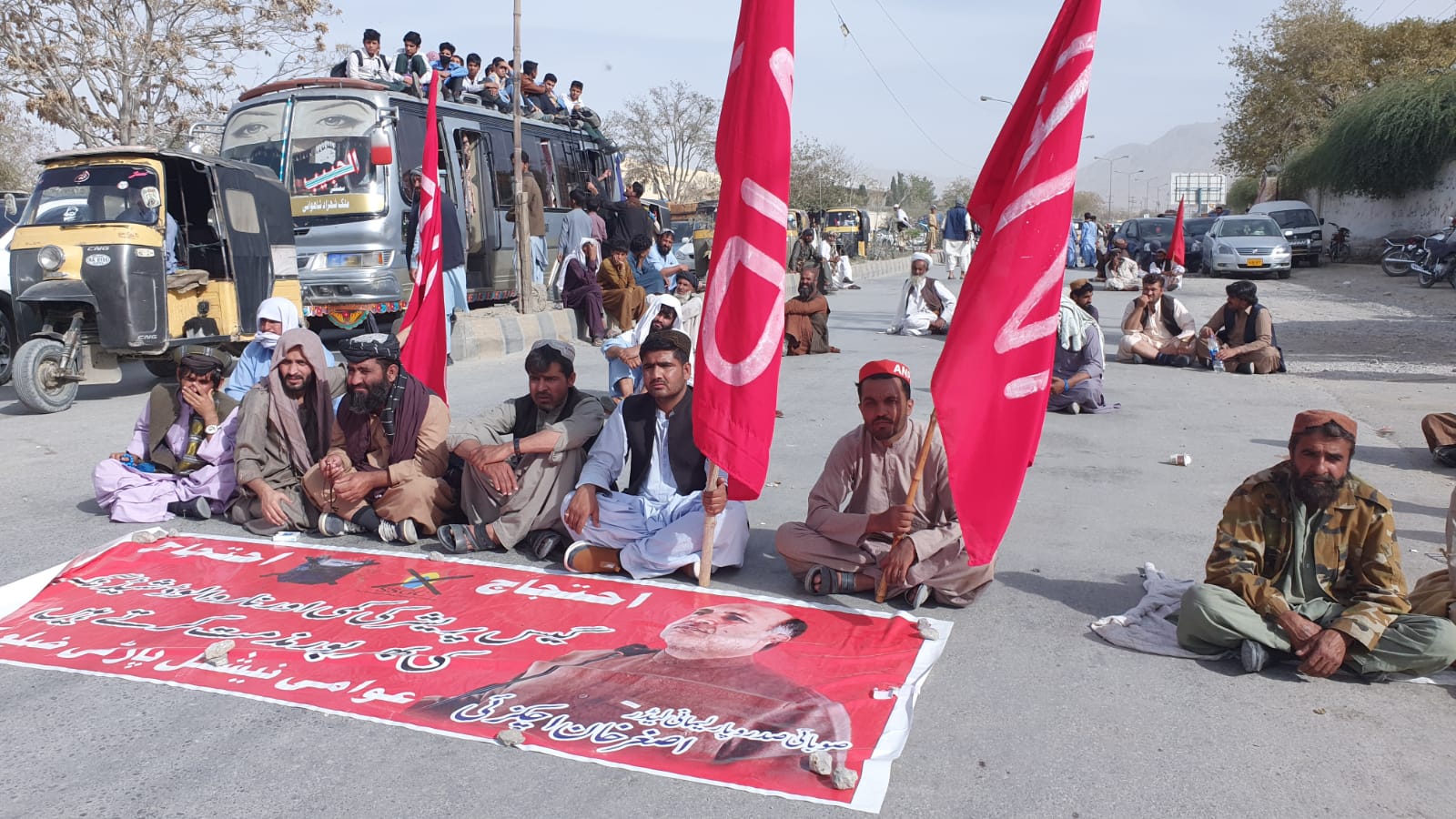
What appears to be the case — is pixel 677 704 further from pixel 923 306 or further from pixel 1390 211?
pixel 1390 211

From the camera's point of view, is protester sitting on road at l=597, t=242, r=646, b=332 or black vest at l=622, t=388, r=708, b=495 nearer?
black vest at l=622, t=388, r=708, b=495

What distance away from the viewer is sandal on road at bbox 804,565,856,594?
4.31 m

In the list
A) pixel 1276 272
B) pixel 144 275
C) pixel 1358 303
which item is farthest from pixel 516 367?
pixel 1276 272

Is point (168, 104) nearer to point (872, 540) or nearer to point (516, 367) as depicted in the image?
A: point (516, 367)

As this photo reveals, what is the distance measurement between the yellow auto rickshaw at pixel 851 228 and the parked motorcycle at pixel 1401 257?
14744mm

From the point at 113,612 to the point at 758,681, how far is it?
2.60 meters

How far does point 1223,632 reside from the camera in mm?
3607

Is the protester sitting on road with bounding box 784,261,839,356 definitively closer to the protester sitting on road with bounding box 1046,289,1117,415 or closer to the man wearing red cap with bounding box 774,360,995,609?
the protester sitting on road with bounding box 1046,289,1117,415

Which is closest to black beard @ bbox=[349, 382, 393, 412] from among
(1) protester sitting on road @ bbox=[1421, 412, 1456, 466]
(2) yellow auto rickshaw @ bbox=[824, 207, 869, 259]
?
(1) protester sitting on road @ bbox=[1421, 412, 1456, 466]

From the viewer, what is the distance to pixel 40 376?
8.54 metres

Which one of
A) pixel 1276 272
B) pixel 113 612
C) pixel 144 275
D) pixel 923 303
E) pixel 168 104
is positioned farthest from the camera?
pixel 1276 272

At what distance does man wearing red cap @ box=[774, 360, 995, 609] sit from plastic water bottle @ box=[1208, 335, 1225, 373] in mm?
7359

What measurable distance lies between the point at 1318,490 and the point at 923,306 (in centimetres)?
1075

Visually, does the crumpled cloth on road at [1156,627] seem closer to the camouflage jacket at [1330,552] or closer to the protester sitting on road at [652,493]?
the camouflage jacket at [1330,552]
